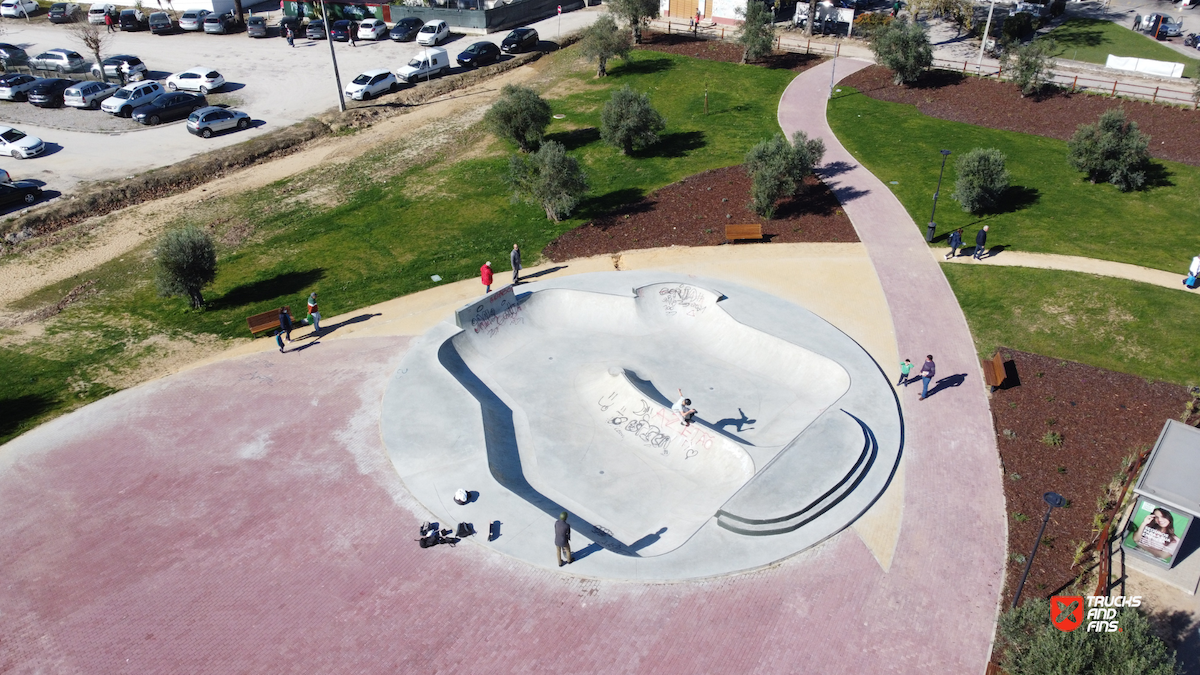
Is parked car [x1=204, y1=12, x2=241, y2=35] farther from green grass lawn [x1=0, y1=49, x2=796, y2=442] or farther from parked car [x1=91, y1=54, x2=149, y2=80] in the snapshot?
green grass lawn [x1=0, y1=49, x2=796, y2=442]

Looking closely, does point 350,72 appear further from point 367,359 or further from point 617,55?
point 367,359

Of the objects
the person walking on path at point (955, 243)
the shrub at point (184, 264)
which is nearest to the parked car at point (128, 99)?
the shrub at point (184, 264)

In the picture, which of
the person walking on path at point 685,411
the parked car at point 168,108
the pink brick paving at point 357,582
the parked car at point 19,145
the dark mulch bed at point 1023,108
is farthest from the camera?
the parked car at point 168,108

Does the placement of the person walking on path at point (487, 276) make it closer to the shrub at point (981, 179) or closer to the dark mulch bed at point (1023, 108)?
the shrub at point (981, 179)

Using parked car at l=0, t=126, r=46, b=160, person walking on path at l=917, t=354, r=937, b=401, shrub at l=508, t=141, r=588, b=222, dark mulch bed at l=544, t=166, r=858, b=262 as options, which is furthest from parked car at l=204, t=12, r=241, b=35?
person walking on path at l=917, t=354, r=937, b=401

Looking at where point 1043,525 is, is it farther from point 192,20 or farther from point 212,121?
point 192,20

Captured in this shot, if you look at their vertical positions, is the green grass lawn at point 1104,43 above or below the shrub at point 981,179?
above

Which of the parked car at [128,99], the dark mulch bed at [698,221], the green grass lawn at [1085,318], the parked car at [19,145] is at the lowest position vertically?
the green grass lawn at [1085,318]
